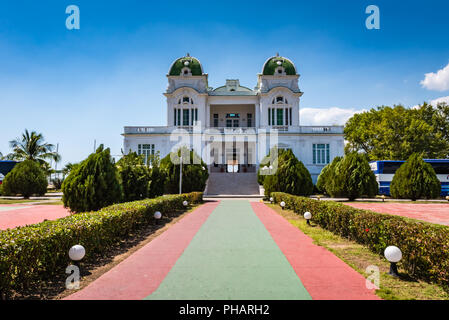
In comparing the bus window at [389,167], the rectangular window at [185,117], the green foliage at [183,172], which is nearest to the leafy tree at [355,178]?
the bus window at [389,167]

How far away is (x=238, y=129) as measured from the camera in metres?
37.8

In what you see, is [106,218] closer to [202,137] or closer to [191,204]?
[191,204]

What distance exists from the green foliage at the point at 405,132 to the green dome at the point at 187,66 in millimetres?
25588

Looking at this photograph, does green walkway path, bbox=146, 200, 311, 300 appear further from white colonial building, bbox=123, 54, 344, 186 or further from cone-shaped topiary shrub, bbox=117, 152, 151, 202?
white colonial building, bbox=123, 54, 344, 186

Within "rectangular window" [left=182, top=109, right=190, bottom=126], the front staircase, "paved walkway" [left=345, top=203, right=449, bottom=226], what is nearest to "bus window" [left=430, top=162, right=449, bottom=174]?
"paved walkway" [left=345, top=203, right=449, bottom=226]

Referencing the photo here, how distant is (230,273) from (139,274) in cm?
161

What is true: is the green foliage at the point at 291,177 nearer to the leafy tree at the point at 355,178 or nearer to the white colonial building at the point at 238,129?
the leafy tree at the point at 355,178

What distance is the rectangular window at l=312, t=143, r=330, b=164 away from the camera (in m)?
37.1

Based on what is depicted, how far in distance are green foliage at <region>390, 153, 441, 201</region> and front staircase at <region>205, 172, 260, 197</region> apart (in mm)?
12906

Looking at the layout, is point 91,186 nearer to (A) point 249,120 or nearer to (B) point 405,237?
(B) point 405,237

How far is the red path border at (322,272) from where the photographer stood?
4426 millimetres

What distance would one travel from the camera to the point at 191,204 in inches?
776

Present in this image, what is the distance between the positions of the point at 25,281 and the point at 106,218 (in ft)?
9.09
